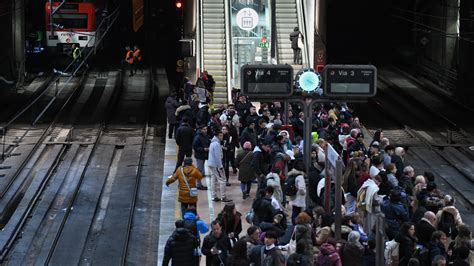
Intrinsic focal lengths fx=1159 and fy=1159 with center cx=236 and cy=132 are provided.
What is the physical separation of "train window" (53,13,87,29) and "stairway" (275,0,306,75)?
1208 cm

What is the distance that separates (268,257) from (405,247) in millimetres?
2015

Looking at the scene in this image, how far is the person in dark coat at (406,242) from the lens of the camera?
51.7 ft

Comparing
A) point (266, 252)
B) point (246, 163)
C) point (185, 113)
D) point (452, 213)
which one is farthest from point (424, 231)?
point (185, 113)

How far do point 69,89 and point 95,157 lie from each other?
13844 millimetres

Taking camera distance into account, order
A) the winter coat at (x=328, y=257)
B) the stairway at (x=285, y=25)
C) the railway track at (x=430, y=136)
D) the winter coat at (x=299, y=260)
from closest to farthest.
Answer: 1. the winter coat at (x=299, y=260)
2. the winter coat at (x=328, y=257)
3. the railway track at (x=430, y=136)
4. the stairway at (x=285, y=25)

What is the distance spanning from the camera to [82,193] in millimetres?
26891

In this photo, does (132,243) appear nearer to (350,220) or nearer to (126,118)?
(350,220)

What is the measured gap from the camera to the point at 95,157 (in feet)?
102

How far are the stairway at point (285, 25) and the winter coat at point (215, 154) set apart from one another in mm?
16802

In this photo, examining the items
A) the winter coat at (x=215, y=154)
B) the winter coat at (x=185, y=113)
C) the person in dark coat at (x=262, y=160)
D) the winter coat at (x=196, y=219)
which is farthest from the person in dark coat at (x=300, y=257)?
the winter coat at (x=185, y=113)

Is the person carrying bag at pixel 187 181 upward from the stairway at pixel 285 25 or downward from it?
downward

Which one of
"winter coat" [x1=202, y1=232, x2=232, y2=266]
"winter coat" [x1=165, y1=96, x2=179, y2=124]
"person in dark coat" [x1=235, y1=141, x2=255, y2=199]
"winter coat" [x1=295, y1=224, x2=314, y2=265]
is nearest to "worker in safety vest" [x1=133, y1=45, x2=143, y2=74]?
"winter coat" [x1=165, y1=96, x2=179, y2=124]

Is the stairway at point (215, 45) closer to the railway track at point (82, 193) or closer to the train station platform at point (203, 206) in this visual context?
the railway track at point (82, 193)

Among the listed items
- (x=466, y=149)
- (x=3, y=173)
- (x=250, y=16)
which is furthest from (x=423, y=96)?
(x=3, y=173)
